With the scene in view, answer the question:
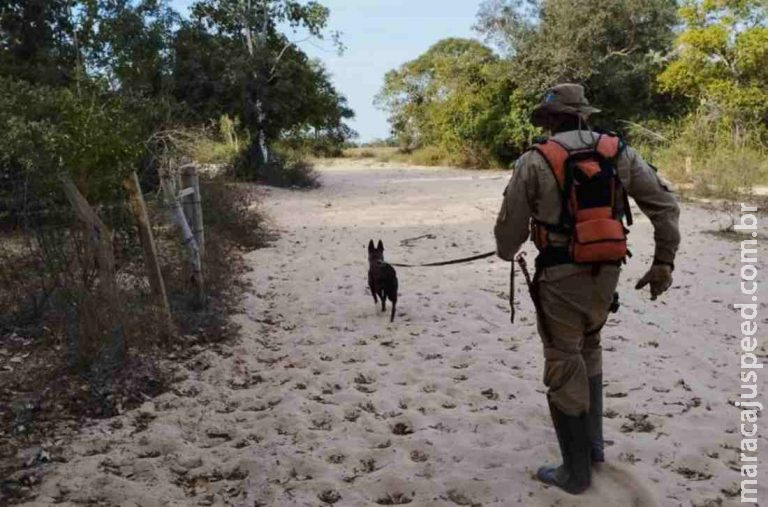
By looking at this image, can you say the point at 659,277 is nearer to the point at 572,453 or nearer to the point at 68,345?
the point at 572,453

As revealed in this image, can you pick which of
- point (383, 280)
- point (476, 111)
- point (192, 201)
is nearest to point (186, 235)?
point (192, 201)

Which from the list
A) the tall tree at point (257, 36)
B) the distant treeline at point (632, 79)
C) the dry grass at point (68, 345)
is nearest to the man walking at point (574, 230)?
the dry grass at point (68, 345)

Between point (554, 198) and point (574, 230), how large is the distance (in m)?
0.16

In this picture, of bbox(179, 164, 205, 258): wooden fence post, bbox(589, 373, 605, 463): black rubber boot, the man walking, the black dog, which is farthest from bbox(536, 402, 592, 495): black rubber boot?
bbox(179, 164, 205, 258): wooden fence post

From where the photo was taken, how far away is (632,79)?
70.7 ft

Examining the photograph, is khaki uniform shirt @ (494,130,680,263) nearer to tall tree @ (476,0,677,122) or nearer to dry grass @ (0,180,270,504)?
dry grass @ (0,180,270,504)

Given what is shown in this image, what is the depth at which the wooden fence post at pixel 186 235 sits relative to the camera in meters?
5.43

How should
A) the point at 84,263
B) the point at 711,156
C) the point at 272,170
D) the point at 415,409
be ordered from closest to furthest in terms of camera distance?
1. the point at 415,409
2. the point at 84,263
3. the point at 711,156
4. the point at 272,170

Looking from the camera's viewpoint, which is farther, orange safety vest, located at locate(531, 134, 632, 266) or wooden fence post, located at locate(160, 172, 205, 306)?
wooden fence post, located at locate(160, 172, 205, 306)

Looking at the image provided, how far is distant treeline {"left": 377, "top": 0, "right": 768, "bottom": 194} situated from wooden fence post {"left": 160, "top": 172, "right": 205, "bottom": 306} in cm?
955

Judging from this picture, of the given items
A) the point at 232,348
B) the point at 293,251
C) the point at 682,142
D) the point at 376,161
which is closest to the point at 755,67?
the point at 682,142

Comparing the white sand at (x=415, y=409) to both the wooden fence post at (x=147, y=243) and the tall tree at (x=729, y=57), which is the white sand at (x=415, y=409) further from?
the tall tree at (x=729, y=57)

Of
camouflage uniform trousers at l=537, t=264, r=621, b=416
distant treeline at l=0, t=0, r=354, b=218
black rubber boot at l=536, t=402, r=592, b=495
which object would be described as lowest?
black rubber boot at l=536, t=402, r=592, b=495

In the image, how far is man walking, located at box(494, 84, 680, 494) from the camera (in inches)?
103
